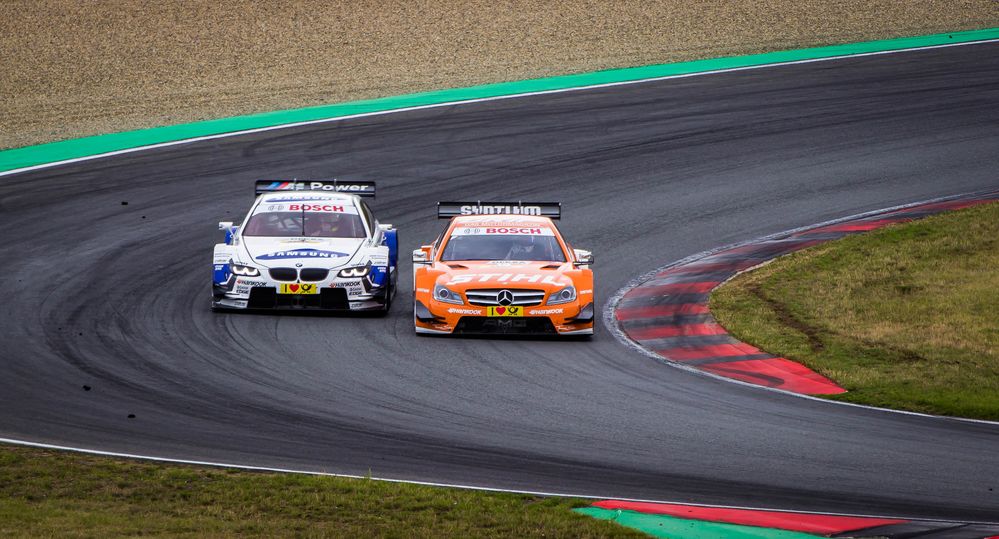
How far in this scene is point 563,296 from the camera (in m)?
15.0

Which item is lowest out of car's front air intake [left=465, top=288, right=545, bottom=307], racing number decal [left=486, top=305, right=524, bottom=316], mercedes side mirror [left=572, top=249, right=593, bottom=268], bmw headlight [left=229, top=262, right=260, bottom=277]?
racing number decal [left=486, top=305, right=524, bottom=316]

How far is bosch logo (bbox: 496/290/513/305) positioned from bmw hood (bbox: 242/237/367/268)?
2032 millimetres

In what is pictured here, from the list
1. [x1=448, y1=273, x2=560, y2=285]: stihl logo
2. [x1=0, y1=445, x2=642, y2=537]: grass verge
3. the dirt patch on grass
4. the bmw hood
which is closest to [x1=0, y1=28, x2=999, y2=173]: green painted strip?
the dirt patch on grass

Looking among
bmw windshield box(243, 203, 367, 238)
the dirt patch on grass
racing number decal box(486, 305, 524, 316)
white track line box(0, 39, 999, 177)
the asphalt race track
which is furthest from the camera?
the dirt patch on grass

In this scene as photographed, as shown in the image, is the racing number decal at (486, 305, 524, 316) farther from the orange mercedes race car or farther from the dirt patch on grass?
the dirt patch on grass

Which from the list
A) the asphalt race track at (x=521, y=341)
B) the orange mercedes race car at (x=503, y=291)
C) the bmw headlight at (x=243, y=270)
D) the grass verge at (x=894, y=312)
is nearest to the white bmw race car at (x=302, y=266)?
the bmw headlight at (x=243, y=270)

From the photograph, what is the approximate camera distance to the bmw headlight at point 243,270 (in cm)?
1550

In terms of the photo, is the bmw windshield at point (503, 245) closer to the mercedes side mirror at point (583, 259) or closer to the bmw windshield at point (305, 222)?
the mercedes side mirror at point (583, 259)

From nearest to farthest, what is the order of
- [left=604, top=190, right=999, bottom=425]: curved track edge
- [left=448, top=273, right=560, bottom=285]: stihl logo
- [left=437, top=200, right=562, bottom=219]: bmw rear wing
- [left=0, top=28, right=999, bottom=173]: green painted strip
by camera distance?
[left=604, top=190, right=999, bottom=425]: curved track edge
[left=448, top=273, right=560, bottom=285]: stihl logo
[left=437, top=200, right=562, bottom=219]: bmw rear wing
[left=0, top=28, right=999, bottom=173]: green painted strip

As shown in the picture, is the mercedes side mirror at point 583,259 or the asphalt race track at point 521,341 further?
the mercedes side mirror at point 583,259

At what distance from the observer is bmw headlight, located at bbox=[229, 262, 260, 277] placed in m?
15.5

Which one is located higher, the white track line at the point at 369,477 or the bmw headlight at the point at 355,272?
the bmw headlight at the point at 355,272

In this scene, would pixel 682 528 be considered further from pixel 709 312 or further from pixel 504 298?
pixel 709 312

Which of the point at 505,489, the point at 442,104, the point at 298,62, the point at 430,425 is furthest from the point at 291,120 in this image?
the point at 505,489
